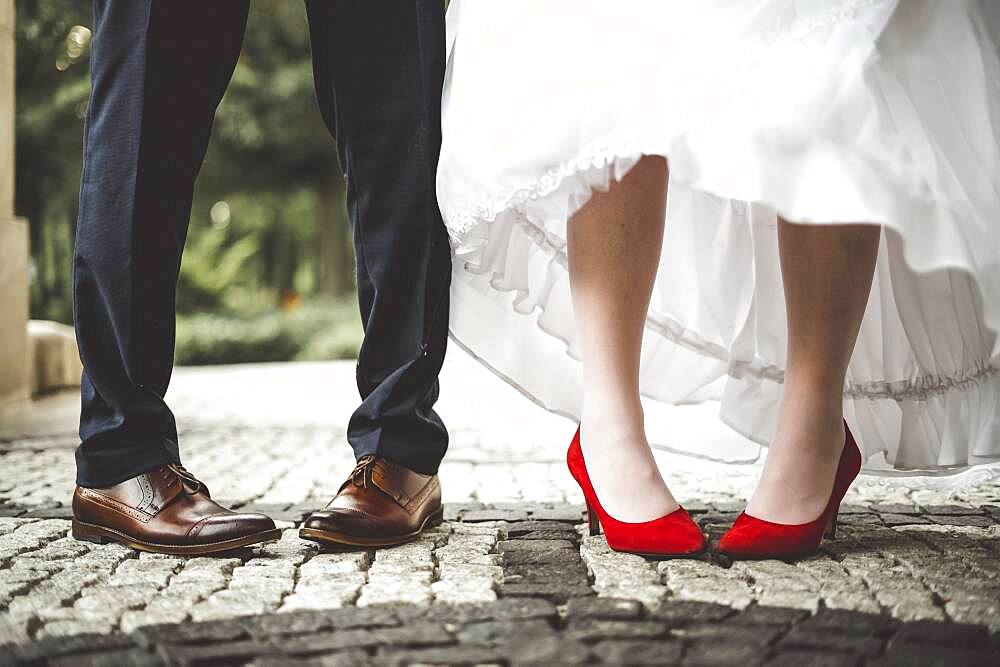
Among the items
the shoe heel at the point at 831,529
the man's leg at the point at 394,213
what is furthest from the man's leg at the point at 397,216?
the shoe heel at the point at 831,529

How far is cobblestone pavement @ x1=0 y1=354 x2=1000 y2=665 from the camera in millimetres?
1205

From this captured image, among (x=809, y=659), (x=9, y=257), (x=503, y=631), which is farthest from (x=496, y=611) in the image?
(x=9, y=257)

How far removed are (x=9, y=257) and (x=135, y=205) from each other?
119 inches

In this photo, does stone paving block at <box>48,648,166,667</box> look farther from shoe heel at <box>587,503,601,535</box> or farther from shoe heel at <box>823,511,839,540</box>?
shoe heel at <box>823,511,839,540</box>

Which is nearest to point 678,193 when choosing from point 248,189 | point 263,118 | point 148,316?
point 148,316

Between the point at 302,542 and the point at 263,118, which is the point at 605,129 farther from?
the point at 263,118

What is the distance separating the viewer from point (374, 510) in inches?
69.5

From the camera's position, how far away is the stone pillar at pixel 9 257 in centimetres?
419

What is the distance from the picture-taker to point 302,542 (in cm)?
185

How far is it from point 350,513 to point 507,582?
1.19ft

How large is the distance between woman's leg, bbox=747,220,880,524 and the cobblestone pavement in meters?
0.13

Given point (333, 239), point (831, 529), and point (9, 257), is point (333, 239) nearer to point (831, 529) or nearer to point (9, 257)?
point (9, 257)

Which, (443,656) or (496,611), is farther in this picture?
(496,611)

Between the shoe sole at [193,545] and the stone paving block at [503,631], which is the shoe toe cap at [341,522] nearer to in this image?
the shoe sole at [193,545]
